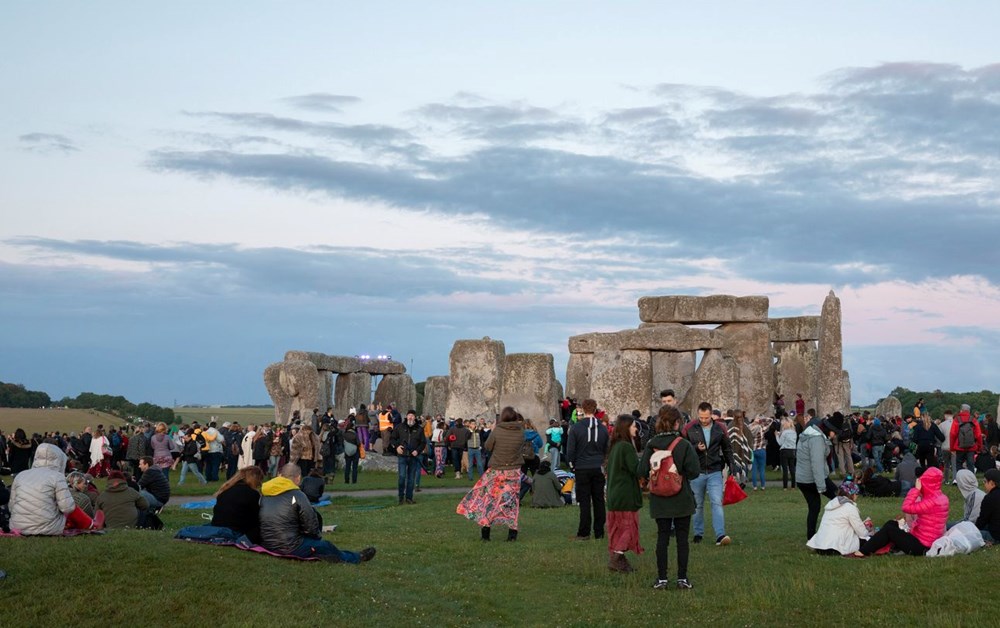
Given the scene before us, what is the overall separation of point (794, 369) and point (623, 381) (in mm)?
10639

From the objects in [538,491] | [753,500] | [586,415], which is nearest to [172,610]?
[586,415]

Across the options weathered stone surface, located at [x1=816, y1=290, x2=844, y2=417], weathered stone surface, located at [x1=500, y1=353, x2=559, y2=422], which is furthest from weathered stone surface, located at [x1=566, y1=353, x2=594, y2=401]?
weathered stone surface, located at [x1=816, y1=290, x2=844, y2=417]

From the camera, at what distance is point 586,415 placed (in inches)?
653

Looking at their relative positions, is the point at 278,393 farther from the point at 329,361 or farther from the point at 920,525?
the point at 920,525

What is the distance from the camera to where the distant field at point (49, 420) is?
57219 millimetres

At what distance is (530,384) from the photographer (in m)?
39.8

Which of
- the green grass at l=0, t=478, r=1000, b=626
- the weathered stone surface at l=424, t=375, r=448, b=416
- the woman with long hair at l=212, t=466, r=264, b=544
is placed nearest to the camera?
the green grass at l=0, t=478, r=1000, b=626

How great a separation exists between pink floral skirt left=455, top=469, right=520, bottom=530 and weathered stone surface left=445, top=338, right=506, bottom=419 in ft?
75.8

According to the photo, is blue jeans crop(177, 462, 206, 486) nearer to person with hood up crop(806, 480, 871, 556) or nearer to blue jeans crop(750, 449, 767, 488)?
blue jeans crop(750, 449, 767, 488)

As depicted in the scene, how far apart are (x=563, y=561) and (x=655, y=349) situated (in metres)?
23.0

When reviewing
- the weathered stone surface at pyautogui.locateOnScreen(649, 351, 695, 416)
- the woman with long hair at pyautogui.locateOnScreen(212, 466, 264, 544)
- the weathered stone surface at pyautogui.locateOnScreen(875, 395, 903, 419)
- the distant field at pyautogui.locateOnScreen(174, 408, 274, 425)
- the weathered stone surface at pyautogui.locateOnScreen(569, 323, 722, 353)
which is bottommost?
the woman with long hair at pyautogui.locateOnScreen(212, 466, 264, 544)

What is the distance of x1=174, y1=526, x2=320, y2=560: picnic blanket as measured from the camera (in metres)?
13.5

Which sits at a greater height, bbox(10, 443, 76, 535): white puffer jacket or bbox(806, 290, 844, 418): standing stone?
bbox(806, 290, 844, 418): standing stone

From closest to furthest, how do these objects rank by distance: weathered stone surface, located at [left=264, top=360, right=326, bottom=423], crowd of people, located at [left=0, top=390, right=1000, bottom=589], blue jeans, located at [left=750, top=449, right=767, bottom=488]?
crowd of people, located at [left=0, top=390, right=1000, bottom=589]
blue jeans, located at [left=750, top=449, right=767, bottom=488]
weathered stone surface, located at [left=264, top=360, right=326, bottom=423]
